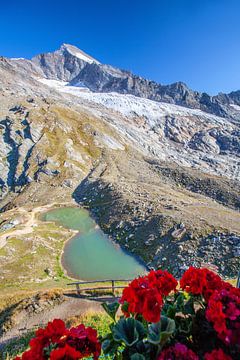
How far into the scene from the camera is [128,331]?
6.19 metres

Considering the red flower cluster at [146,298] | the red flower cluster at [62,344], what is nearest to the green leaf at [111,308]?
the red flower cluster at [146,298]

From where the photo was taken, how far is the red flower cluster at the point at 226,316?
16.3 ft

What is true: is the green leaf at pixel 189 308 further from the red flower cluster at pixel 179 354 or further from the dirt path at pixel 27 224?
the dirt path at pixel 27 224

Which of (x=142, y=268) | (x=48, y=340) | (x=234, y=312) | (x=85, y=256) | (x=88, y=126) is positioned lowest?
(x=85, y=256)

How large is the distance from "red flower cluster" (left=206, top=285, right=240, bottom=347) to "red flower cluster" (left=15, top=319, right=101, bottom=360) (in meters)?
2.33

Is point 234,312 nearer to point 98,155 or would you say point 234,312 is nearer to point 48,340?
point 48,340

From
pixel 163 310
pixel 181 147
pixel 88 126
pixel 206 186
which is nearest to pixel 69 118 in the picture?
pixel 88 126

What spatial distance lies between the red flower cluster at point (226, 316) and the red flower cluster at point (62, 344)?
2325 mm

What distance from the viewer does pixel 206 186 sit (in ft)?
291

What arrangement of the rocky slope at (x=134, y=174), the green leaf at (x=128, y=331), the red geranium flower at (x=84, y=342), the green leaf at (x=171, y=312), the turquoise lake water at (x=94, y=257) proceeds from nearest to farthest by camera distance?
the red geranium flower at (x=84, y=342) < the green leaf at (x=128, y=331) < the green leaf at (x=171, y=312) < the turquoise lake water at (x=94, y=257) < the rocky slope at (x=134, y=174)

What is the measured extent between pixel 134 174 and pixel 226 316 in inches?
3585

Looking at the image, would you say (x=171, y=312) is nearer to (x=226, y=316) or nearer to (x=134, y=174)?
(x=226, y=316)

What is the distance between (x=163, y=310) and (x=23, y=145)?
110 meters

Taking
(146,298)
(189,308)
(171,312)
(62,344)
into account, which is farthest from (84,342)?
(189,308)
